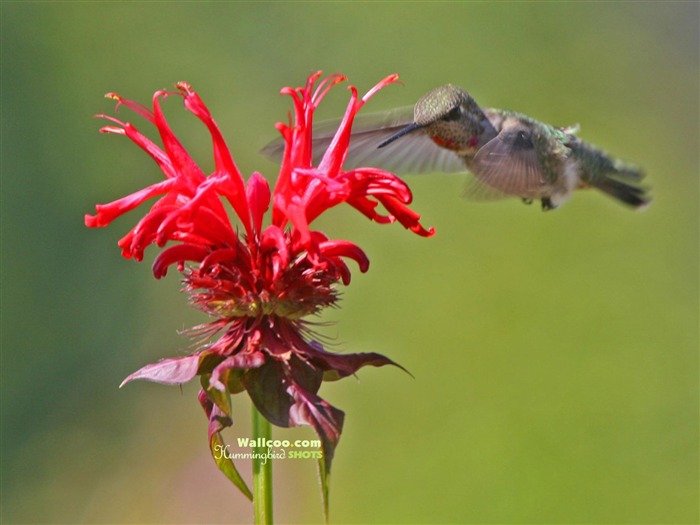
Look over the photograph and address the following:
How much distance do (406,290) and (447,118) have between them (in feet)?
6.52

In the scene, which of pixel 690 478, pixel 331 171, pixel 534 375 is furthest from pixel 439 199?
pixel 331 171

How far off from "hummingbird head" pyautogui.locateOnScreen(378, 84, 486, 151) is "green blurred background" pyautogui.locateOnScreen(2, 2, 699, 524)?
1.66m

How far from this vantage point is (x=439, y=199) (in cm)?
436

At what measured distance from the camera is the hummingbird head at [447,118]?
90.6 inches

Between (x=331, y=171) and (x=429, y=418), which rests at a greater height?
(x=331, y=171)

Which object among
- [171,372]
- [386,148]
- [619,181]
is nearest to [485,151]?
[386,148]

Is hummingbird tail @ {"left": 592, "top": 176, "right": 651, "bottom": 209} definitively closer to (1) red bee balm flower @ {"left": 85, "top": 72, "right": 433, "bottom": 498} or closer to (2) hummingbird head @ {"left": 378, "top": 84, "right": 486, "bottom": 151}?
(2) hummingbird head @ {"left": 378, "top": 84, "right": 486, "bottom": 151}

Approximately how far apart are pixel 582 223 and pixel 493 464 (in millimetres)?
1281

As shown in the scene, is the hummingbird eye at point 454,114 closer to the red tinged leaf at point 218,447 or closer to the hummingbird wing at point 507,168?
the hummingbird wing at point 507,168

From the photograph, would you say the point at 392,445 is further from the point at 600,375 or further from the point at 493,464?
the point at 600,375

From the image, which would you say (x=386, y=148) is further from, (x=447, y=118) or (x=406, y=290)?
(x=406, y=290)

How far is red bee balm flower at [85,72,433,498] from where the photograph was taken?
1.64 m

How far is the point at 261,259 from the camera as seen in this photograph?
178 centimetres

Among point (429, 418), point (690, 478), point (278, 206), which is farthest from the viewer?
point (429, 418)
